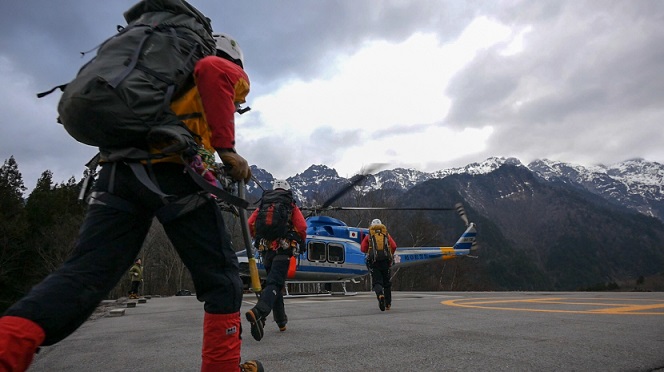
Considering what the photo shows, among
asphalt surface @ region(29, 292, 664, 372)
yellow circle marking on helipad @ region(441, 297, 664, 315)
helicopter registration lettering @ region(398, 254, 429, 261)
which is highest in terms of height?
helicopter registration lettering @ region(398, 254, 429, 261)

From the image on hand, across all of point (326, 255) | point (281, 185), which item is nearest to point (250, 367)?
point (281, 185)

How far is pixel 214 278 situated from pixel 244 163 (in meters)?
0.58

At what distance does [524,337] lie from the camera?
376cm

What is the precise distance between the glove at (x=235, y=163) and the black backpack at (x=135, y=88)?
18 centimetres

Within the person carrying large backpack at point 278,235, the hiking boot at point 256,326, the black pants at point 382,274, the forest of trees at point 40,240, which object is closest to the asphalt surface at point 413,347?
the hiking boot at point 256,326

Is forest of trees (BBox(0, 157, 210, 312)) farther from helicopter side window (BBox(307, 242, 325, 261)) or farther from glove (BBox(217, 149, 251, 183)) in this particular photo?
glove (BBox(217, 149, 251, 183))

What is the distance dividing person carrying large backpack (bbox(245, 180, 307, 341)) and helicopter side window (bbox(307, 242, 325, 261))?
941 centimetres

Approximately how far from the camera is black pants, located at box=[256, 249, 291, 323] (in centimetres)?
443

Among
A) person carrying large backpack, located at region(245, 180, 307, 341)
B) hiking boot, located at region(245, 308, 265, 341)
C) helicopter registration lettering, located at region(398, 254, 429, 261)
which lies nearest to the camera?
hiking boot, located at region(245, 308, 265, 341)

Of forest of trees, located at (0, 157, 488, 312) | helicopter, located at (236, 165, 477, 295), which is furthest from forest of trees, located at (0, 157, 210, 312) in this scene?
helicopter, located at (236, 165, 477, 295)

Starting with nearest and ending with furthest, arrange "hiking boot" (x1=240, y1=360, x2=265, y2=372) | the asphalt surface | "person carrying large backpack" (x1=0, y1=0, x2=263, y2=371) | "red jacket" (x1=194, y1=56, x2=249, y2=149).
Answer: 1. "person carrying large backpack" (x1=0, y1=0, x2=263, y2=371)
2. "red jacket" (x1=194, y1=56, x2=249, y2=149)
3. "hiking boot" (x1=240, y1=360, x2=265, y2=372)
4. the asphalt surface

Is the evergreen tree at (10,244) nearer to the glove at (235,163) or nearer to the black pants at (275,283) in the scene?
the black pants at (275,283)

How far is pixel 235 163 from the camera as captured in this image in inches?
Result: 79.9

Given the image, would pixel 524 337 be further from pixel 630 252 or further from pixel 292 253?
pixel 630 252
